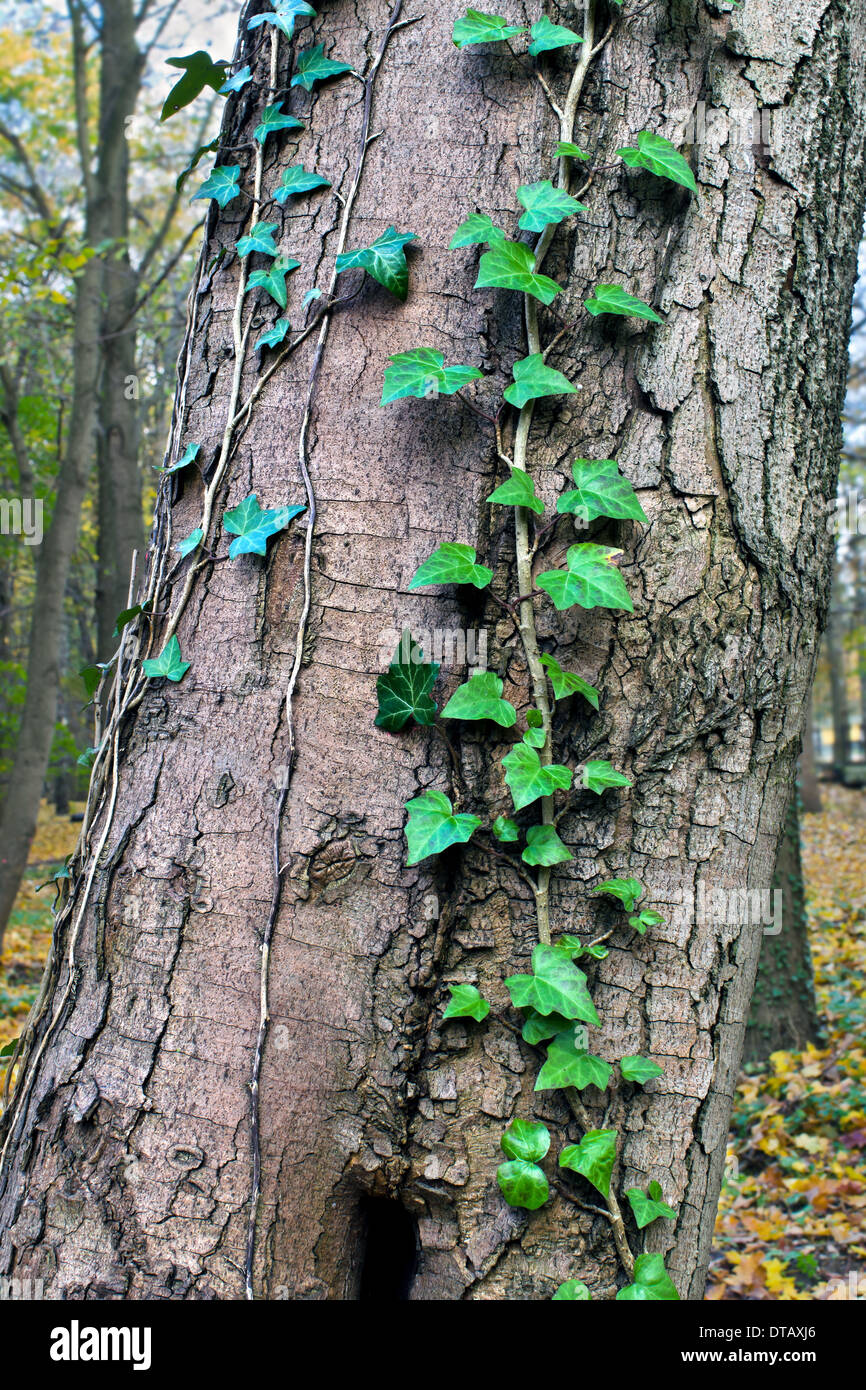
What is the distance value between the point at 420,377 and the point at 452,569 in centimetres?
29

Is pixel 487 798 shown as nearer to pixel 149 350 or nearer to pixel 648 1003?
pixel 648 1003

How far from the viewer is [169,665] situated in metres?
1.32

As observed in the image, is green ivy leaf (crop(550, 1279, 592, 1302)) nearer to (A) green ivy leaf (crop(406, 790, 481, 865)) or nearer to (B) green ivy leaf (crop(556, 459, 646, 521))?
(A) green ivy leaf (crop(406, 790, 481, 865))

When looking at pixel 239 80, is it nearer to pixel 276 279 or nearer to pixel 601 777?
pixel 276 279

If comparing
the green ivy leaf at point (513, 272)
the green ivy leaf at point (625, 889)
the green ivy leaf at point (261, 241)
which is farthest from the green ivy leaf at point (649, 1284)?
the green ivy leaf at point (261, 241)

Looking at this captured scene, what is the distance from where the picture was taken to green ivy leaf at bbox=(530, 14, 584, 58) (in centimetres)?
124

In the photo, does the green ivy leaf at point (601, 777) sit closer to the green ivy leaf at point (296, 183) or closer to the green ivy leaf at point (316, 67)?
the green ivy leaf at point (296, 183)

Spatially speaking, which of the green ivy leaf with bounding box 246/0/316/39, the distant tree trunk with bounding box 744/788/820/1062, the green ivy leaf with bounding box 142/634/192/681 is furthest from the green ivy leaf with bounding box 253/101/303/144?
the distant tree trunk with bounding box 744/788/820/1062

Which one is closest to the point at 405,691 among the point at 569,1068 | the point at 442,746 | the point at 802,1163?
the point at 442,746

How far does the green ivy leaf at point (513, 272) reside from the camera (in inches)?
47.8

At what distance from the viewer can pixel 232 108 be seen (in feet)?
5.05

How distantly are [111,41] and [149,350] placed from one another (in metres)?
5.52

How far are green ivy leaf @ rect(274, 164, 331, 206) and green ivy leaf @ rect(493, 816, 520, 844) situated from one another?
3.42ft

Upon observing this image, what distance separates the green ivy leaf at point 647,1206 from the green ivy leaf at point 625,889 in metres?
0.39
